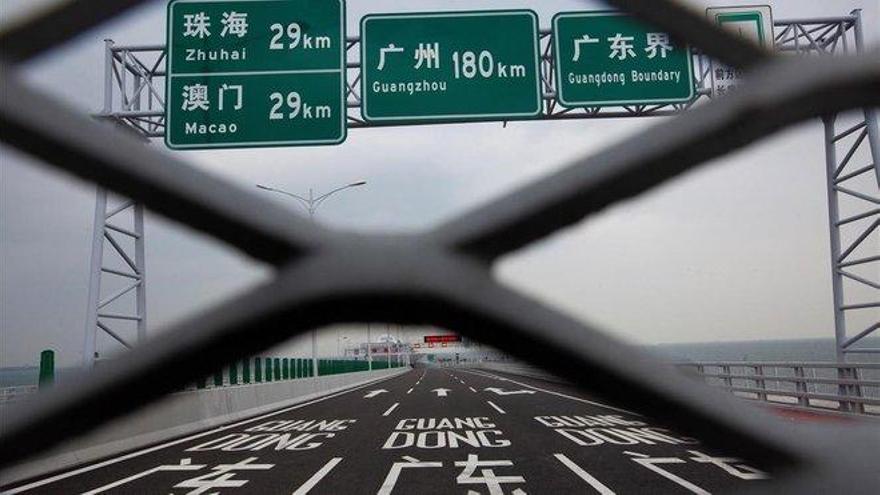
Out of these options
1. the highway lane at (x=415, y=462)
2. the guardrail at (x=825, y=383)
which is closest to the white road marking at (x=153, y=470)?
the highway lane at (x=415, y=462)

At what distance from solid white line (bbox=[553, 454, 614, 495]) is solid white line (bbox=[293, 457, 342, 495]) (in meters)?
2.58

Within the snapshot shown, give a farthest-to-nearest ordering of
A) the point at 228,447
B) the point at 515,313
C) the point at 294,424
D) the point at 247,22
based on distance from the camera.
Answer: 1. the point at 294,424
2. the point at 228,447
3. the point at 247,22
4. the point at 515,313

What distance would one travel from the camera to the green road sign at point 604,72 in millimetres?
9117

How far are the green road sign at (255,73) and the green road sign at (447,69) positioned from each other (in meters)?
0.50

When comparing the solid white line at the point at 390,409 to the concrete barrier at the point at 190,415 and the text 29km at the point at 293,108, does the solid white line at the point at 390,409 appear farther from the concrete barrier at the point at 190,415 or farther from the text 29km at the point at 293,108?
the text 29km at the point at 293,108

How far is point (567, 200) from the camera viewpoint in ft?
3.15

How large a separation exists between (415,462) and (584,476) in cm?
200

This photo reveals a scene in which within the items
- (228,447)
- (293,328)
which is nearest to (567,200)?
(293,328)

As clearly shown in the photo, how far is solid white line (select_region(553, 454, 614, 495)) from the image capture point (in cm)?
620

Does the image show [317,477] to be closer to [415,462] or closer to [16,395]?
[415,462]

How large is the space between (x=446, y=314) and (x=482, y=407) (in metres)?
16.0

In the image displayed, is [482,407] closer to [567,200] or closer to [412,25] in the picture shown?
[412,25]

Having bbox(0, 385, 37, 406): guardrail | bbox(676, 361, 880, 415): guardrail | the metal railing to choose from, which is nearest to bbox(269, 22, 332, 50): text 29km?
bbox(676, 361, 880, 415): guardrail

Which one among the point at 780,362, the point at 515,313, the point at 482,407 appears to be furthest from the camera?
the point at 482,407
